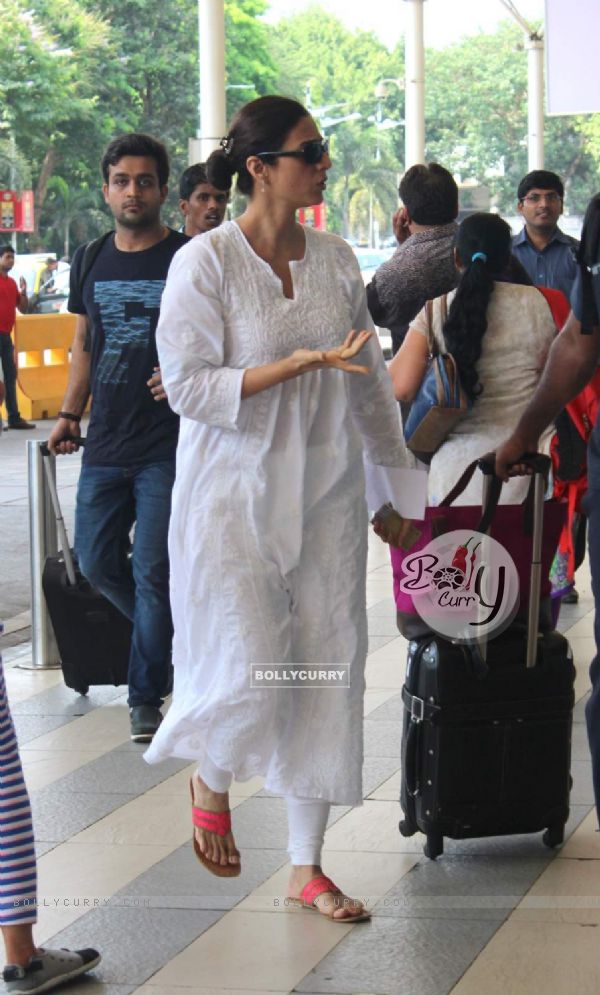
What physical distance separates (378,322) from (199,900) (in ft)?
10.9

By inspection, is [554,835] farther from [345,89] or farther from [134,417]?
[345,89]

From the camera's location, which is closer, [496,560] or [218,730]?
[218,730]

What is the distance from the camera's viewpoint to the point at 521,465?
422 cm

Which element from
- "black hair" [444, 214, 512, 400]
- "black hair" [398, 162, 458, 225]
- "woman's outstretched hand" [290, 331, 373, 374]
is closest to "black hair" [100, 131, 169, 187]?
"black hair" [398, 162, 458, 225]

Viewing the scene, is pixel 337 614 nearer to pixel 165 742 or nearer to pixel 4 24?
pixel 165 742

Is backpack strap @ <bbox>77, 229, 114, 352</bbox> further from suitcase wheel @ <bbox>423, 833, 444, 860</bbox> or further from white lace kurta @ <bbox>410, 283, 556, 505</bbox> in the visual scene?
suitcase wheel @ <bbox>423, 833, 444, 860</bbox>

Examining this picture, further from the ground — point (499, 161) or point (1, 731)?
point (499, 161)

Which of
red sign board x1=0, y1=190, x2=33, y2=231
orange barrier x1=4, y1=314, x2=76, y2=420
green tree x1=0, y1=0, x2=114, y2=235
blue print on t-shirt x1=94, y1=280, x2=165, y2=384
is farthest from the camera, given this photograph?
green tree x1=0, y1=0, x2=114, y2=235

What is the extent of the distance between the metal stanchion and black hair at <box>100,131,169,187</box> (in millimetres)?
1460

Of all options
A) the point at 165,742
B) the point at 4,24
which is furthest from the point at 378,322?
the point at 4,24

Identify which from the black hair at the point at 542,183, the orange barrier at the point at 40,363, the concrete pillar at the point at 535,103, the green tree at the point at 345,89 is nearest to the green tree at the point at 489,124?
the green tree at the point at 345,89

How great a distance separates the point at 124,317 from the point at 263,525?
Answer: 75.4 inches

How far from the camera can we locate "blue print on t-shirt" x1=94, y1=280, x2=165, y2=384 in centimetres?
577

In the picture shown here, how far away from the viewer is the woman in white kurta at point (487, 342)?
494cm
